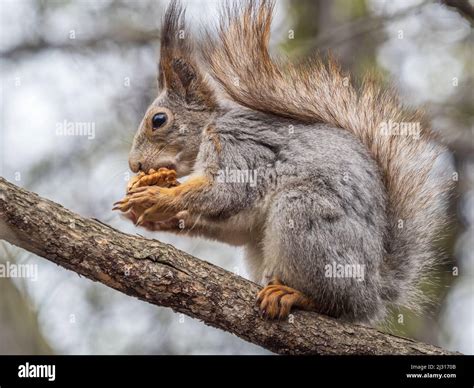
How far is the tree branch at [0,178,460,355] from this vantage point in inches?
96.7

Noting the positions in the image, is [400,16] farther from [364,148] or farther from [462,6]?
[364,148]

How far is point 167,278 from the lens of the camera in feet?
8.43

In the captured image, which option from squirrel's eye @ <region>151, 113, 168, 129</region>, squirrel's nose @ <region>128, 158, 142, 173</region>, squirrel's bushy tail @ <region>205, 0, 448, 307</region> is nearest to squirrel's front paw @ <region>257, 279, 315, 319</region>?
squirrel's bushy tail @ <region>205, 0, 448, 307</region>

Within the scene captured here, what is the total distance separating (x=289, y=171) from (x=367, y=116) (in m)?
0.50

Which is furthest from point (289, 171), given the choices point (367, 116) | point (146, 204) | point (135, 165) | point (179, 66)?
point (179, 66)

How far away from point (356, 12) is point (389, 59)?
0.68 metres

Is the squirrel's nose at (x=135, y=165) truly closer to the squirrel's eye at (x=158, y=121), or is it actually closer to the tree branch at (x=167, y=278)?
the squirrel's eye at (x=158, y=121)

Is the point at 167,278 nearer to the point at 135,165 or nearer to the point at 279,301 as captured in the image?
the point at 279,301

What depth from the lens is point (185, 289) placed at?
258cm

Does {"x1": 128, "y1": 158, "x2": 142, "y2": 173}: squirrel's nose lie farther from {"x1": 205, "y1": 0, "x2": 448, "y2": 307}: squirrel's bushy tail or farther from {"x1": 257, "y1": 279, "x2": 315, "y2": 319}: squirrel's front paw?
{"x1": 257, "y1": 279, "x2": 315, "y2": 319}: squirrel's front paw

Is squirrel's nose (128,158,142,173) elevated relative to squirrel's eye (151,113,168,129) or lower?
lower

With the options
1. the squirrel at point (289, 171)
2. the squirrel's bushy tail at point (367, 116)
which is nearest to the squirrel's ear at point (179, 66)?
the squirrel at point (289, 171)

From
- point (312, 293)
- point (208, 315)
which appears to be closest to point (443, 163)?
point (312, 293)

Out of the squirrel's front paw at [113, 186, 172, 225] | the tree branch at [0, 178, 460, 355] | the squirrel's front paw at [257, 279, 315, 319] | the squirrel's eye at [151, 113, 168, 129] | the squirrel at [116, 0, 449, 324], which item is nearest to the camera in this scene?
the tree branch at [0, 178, 460, 355]
